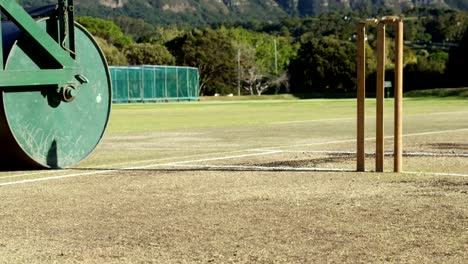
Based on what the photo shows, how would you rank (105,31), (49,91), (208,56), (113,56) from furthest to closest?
(105,31)
(208,56)
(113,56)
(49,91)

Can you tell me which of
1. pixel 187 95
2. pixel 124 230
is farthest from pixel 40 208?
pixel 187 95

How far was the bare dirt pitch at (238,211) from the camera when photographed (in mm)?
7512

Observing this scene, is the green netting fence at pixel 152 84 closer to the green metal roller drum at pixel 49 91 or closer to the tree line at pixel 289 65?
the tree line at pixel 289 65

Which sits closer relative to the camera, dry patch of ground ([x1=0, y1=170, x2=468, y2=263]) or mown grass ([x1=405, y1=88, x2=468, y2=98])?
dry patch of ground ([x1=0, y1=170, x2=468, y2=263])

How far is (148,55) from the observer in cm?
11750

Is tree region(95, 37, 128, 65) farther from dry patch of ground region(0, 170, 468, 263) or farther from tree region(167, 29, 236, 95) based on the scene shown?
dry patch of ground region(0, 170, 468, 263)

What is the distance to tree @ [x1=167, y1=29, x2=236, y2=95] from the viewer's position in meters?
125

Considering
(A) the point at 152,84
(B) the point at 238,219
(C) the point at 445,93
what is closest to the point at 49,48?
(B) the point at 238,219

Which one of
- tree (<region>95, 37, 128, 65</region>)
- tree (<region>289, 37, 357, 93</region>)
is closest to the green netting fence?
tree (<region>95, 37, 128, 65</region>)

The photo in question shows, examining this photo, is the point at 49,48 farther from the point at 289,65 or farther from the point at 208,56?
the point at 289,65

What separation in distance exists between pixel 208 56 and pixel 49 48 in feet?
368

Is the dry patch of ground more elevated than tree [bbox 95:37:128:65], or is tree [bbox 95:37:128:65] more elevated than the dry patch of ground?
tree [bbox 95:37:128:65]

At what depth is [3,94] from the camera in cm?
1344

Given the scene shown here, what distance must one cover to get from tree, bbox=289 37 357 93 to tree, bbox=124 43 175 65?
725 inches
